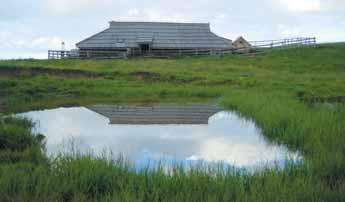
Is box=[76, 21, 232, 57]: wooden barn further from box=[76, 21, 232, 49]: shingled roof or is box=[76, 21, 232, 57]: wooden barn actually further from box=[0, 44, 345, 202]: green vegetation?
box=[0, 44, 345, 202]: green vegetation

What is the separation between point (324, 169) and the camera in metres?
6.84

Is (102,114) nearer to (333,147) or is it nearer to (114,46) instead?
(333,147)

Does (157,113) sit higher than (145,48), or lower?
lower

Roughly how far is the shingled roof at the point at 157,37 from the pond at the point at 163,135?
1160 inches

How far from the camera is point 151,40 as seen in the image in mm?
49875

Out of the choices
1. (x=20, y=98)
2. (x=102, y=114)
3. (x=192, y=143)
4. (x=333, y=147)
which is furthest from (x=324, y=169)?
(x=20, y=98)

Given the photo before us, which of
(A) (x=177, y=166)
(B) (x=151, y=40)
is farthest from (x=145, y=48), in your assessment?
(A) (x=177, y=166)

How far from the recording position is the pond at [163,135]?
32.4ft

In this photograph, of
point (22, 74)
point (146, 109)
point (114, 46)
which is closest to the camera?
point (146, 109)

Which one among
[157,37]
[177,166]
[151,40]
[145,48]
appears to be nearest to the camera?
[177,166]

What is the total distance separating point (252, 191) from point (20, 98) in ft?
58.1

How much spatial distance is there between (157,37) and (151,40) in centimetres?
98

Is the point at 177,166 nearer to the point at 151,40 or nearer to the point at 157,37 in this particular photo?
the point at 151,40

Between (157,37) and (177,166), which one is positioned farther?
(157,37)
